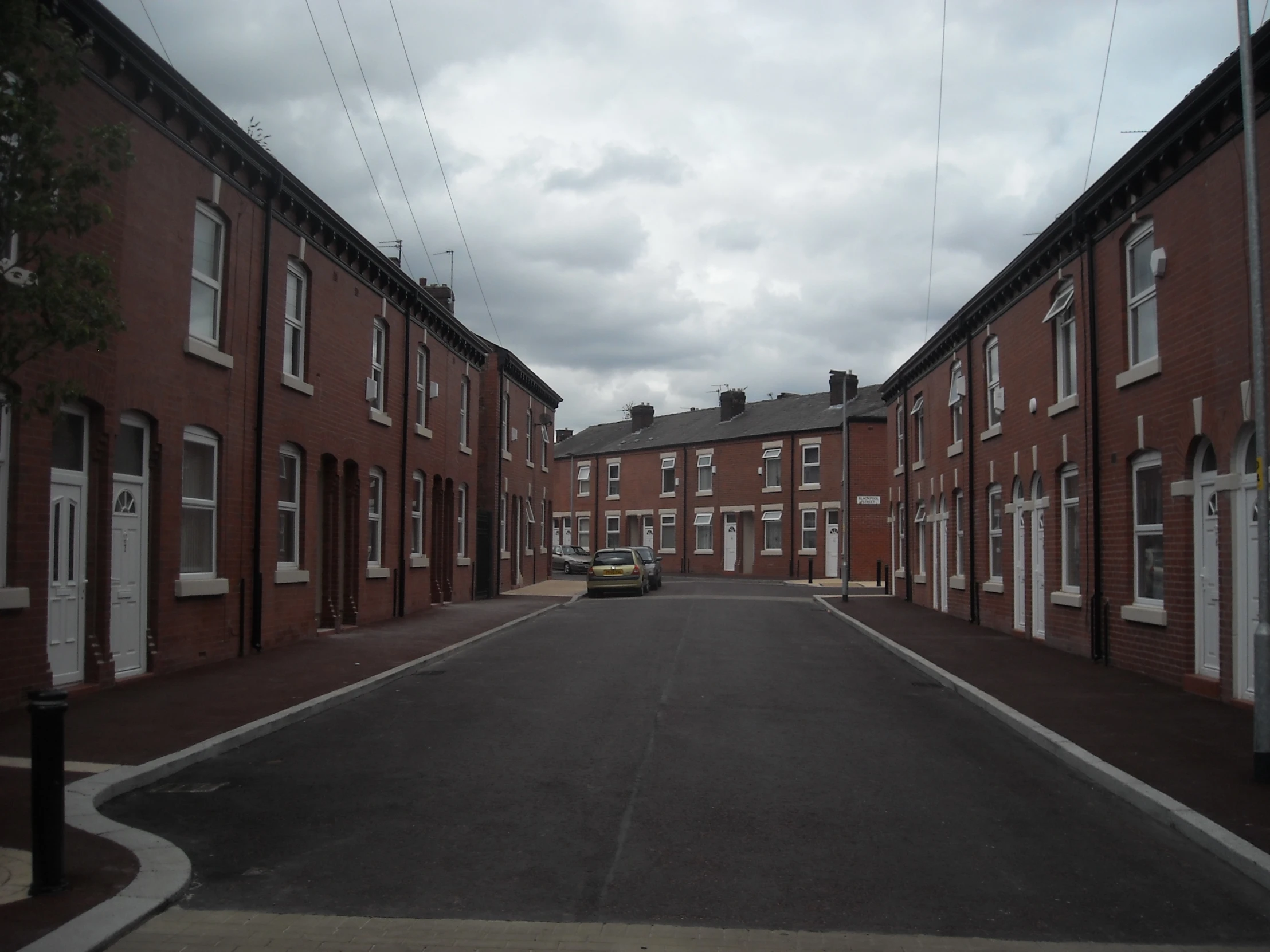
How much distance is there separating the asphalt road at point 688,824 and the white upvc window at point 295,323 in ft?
23.0

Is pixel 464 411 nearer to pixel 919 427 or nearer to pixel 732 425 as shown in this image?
pixel 919 427

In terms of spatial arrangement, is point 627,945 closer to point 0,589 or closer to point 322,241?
point 0,589

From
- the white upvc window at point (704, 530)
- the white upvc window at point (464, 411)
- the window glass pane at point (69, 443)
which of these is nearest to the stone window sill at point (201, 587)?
the window glass pane at point (69, 443)

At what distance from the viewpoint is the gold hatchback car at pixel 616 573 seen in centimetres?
3297

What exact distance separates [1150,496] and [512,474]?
2316 cm

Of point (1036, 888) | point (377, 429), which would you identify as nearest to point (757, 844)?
point (1036, 888)

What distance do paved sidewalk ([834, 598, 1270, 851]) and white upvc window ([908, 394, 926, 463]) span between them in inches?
433

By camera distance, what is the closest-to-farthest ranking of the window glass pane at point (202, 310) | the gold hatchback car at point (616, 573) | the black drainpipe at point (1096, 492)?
the window glass pane at point (202, 310), the black drainpipe at point (1096, 492), the gold hatchback car at point (616, 573)

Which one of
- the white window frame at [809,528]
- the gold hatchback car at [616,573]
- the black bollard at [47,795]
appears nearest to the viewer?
the black bollard at [47,795]

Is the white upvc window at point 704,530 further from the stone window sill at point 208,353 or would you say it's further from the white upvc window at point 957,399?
the stone window sill at point 208,353

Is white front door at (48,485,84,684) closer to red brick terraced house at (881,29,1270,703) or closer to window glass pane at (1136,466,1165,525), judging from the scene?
red brick terraced house at (881,29,1270,703)

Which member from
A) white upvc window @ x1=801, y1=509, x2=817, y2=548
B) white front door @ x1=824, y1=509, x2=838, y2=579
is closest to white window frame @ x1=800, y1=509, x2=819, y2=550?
white upvc window @ x1=801, y1=509, x2=817, y2=548

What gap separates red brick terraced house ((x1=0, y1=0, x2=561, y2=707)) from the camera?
11.0 m

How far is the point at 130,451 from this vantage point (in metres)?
12.5
